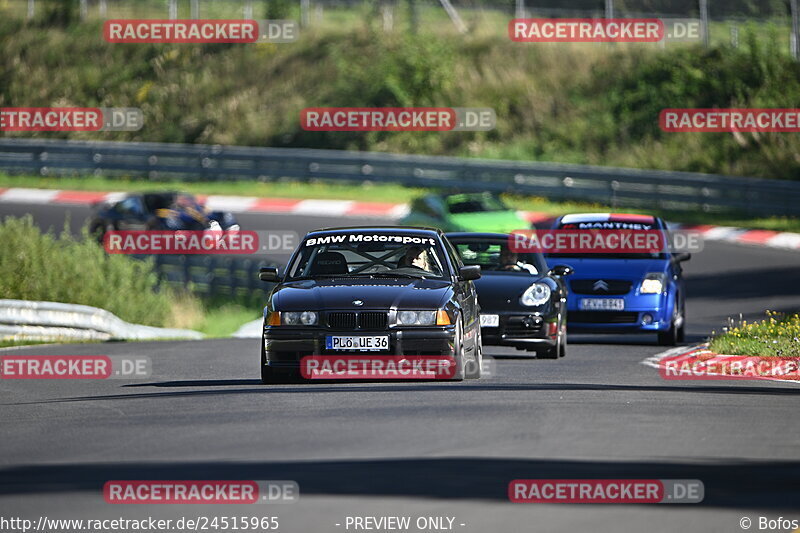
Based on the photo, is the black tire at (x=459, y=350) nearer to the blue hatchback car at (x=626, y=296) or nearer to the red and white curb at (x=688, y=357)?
the red and white curb at (x=688, y=357)

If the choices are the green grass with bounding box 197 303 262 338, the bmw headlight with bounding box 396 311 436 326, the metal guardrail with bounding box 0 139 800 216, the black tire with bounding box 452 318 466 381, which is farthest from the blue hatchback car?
the metal guardrail with bounding box 0 139 800 216

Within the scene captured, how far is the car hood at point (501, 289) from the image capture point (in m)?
16.4

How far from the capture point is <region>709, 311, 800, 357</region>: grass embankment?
1586 centimetres

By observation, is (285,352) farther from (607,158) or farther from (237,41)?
(237,41)

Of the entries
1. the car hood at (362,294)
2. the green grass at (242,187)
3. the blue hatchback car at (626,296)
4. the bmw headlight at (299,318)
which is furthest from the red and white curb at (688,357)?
the green grass at (242,187)

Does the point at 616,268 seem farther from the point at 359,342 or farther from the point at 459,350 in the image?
the point at 359,342

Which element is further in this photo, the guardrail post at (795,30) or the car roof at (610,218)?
the guardrail post at (795,30)

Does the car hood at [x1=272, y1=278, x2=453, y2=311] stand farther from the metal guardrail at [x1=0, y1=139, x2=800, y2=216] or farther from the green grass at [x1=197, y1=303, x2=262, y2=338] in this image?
the metal guardrail at [x1=0, y1=139, x2=800, y2=216]

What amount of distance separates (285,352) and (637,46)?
34242mm

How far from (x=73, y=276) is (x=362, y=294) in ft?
37.2

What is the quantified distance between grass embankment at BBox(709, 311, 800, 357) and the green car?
377 inches

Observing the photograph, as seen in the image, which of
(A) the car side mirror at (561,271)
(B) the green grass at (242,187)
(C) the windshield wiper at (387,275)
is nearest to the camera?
(C) the windshield wiper at (387,275)

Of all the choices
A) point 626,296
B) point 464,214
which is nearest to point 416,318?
point 626,296

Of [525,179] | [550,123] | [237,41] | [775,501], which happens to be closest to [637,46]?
[550,123]
